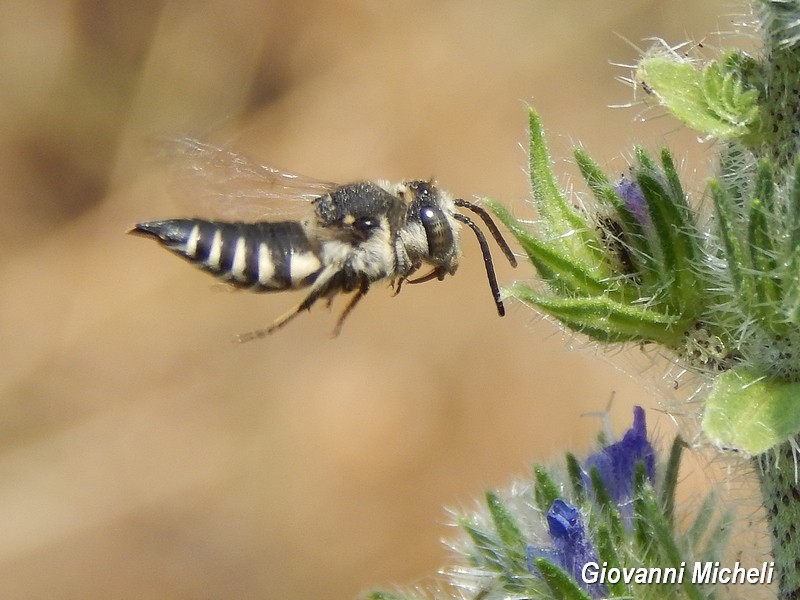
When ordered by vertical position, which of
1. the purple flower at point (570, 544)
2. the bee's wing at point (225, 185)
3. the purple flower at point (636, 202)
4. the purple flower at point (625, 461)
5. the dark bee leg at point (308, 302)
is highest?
the bee's wing at point (225, 185)

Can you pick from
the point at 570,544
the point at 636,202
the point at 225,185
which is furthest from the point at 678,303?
the point at 225,185

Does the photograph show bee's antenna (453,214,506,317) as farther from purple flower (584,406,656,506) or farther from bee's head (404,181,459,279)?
purple flower (584,406,656,506)

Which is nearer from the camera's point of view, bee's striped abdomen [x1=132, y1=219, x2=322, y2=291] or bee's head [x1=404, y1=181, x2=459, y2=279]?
bee's striped abdomen [x1=132, y1=219, x2=322, y2=291]

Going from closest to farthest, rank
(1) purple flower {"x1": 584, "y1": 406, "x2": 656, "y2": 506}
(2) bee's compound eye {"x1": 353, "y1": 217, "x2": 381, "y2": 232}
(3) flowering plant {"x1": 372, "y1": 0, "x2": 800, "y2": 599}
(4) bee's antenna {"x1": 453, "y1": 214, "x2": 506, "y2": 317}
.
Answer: (3) flowering plant {"x1": 372, "y1": 0, "x2": 800, "y2": 599} < (1) purple flower {"x1": 584, "y1": 406, "x2": 656, "y2": 506} < (4) bee's antenna {"x1": 453, "y1": 214, "x2": 506, "y2": 317} < (2) bee's compound eye {"x1": 353, "y1": 217, "x2": 381, "y2": 232}

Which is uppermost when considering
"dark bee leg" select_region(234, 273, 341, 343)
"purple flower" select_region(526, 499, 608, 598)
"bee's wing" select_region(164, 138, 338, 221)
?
"bee's wing" select_region(164, 138, 338, 221)

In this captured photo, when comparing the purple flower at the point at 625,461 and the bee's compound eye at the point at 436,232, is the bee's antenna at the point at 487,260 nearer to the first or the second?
the bee's compound eye at the point at 436,232

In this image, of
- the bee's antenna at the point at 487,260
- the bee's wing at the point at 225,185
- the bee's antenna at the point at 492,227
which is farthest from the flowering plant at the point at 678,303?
the bee's wing at the point at 225,185

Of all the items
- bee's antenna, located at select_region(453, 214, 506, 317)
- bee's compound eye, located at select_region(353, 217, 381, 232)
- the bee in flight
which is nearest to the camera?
bee's antenna, located at select_region(453, 214, 506, 317)

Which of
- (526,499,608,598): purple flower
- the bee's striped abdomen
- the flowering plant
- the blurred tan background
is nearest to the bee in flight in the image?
the bee's striped abdomen

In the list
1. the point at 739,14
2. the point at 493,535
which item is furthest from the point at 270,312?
the point at 739,14
